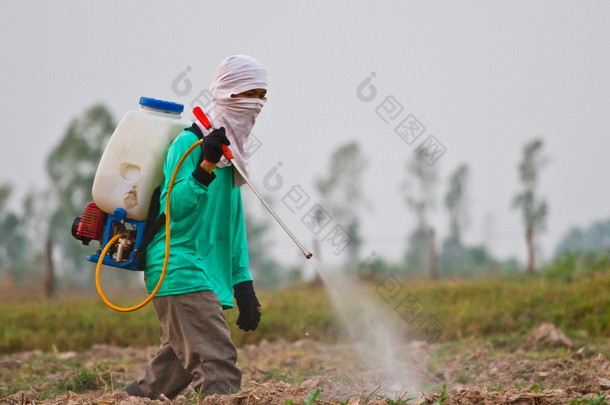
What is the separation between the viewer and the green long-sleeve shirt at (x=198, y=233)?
176 inches

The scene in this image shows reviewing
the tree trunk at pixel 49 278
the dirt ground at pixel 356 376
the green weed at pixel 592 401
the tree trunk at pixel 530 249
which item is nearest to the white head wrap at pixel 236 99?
the dirt ground at pixel 356 376

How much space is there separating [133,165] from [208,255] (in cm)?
62

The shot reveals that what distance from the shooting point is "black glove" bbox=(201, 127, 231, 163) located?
437cm

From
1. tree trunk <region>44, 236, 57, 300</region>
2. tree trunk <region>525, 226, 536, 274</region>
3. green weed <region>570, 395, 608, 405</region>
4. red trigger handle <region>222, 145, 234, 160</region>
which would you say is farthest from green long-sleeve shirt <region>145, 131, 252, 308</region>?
tree trunk <region>525, 226, 536, 274</region>

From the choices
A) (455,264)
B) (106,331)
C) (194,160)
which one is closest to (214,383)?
(194,160)

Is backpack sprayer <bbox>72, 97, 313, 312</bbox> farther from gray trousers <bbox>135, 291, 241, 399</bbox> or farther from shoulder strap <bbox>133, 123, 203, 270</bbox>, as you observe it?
gray trousers <bbox>135, 291, 241, 399</bbox>

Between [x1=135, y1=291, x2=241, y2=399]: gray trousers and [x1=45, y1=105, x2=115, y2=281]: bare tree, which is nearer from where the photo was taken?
[x1=135, y1=291, x2=241, y2=399]: gray trousers

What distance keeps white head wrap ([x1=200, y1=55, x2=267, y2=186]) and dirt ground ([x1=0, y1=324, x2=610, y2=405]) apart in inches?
51.0

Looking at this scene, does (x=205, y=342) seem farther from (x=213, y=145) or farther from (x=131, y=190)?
(x=213, y=145)

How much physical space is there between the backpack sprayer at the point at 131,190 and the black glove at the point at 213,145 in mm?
130

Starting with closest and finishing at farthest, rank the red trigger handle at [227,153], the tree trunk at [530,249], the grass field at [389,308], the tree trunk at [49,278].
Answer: the red trigger handle at [227,153] → the grass field at [389,308] → the tree trunk at [49,278] → the tree trunk at [530,249]

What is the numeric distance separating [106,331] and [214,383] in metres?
6.61

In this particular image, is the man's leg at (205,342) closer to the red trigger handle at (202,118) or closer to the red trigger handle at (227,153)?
the red trigger handle at (227,153)

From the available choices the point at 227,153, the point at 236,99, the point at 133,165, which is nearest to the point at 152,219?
the point at 133,165
